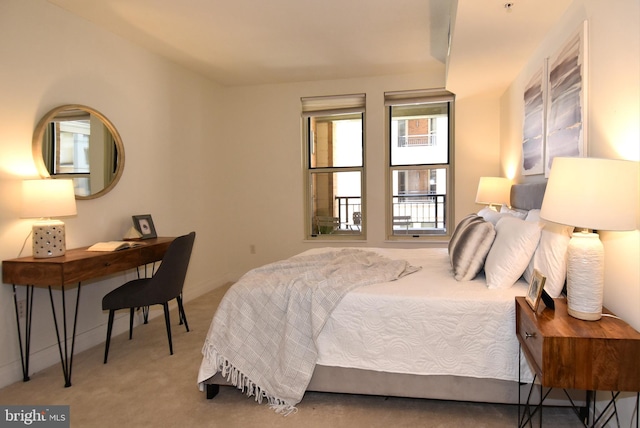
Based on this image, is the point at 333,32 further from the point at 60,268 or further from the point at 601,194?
the point at 60,268

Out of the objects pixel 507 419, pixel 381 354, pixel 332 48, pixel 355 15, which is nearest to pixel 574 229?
pixel 507 419

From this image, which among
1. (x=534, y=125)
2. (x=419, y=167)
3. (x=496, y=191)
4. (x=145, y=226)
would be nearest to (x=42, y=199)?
(x=145, y=226)

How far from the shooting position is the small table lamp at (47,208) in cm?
246

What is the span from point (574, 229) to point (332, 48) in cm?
267

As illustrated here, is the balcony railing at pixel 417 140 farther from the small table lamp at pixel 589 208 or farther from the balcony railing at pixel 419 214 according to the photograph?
the small table lamp at pixel 589 208

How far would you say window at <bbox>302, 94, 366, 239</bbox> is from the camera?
487 cm

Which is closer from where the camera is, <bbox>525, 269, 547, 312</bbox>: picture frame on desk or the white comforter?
<bbox>525, 269, 547, 312</bbox>: picture frame on desk

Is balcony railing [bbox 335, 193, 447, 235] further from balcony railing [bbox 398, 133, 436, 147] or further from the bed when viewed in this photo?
the bed

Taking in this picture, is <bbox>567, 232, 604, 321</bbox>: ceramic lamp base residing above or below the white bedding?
above

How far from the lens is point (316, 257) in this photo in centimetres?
295

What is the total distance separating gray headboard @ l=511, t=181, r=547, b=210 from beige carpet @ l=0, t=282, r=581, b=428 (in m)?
1.27

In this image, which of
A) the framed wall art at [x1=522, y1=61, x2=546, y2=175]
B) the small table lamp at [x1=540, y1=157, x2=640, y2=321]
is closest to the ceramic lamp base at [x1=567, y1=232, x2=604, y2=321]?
the small table lamp at [x1=540, y1=157, x2=640, y2=321]

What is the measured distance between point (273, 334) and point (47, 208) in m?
1.65

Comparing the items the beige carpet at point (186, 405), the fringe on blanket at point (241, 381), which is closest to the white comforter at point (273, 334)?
the fringe on blanket at point (241, 381)
